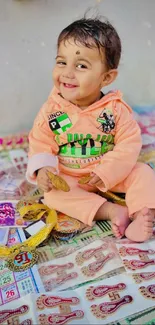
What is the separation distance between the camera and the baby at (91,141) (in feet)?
3.20

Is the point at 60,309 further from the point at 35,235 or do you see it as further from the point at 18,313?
the point at 35,235

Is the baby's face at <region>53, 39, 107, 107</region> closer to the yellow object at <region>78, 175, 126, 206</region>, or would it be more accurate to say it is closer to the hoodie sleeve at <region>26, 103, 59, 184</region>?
the hoodie sleeve at <region>26, 103, 59, 184</region>

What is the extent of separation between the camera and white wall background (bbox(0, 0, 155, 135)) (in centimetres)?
143

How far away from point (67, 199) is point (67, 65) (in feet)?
1.02

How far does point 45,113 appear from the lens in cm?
107

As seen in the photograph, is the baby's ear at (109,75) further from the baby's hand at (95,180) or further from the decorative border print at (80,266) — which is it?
the decorative border print at (80,266)

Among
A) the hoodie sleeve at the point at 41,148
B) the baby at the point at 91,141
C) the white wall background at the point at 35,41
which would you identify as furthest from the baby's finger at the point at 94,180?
the white wall background at the point at 35,41

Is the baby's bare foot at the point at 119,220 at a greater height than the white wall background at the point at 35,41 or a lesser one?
lesser

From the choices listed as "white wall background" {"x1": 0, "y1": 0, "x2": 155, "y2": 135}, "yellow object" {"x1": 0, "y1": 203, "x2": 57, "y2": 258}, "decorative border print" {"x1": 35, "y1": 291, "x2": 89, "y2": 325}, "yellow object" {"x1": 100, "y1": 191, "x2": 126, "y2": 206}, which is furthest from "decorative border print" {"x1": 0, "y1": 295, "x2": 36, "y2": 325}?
"white wall background" {"x1": 0, "y1": 0, "x2": 155, "y2": 135}

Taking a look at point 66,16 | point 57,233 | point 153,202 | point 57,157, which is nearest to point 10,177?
point 57,157

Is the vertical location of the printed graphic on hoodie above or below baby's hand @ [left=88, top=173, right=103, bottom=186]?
above

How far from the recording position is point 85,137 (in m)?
1.05

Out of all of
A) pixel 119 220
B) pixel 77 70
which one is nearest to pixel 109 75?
pixel 77 70

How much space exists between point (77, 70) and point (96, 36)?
0.09m
